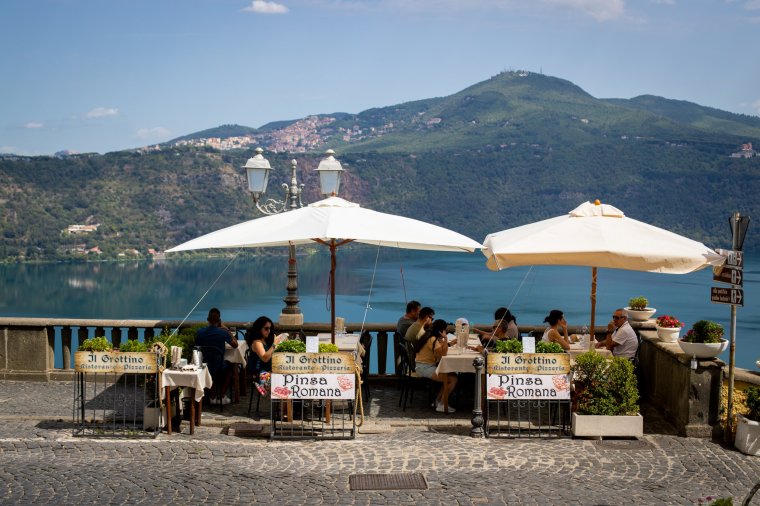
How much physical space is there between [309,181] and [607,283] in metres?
39.8

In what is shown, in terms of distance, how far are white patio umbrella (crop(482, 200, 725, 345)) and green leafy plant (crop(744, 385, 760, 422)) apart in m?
1.40

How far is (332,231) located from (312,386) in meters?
1.69

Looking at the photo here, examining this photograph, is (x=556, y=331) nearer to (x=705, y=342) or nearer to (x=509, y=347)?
(x=509, y=347)

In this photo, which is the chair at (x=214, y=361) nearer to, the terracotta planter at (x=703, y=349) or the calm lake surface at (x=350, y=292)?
the terracotta planter at (x=703, y=349)

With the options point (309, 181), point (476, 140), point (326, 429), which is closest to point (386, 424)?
point (326, 429)

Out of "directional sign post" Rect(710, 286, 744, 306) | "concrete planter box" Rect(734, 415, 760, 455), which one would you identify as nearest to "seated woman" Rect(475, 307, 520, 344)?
"directional sign post" Rect(710, 286, 744, 306)

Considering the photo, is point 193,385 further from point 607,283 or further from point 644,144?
point 644,144

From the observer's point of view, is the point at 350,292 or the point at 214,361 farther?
the point at 350,292

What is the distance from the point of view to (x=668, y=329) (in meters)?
10.1

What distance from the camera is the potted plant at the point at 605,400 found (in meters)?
8.92

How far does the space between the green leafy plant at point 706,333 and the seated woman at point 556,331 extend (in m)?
1.70

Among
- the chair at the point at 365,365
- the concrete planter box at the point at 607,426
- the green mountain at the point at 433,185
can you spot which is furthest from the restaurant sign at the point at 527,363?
the green mountain at the point at 433,185

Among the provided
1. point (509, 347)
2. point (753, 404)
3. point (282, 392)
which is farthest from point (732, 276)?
point (282, 392)

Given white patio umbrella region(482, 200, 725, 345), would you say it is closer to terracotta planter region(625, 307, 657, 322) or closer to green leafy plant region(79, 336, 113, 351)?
terracotta planter region(625, 307, 657, 322)
